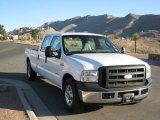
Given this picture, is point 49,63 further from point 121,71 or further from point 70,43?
point 121,71

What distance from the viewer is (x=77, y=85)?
8.11 meters

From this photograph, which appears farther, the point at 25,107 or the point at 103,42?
the point at 103,42

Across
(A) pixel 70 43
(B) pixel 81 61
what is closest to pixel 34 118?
(B) pixel 81 61

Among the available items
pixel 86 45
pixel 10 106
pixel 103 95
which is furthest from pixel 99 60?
pixel 10 106

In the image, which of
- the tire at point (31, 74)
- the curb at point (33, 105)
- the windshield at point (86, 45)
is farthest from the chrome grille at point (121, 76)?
the tire at point (31, 74)

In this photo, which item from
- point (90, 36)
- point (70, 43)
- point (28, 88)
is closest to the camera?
point (70, 43)

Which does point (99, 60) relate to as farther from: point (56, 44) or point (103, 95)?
point (56, 44)

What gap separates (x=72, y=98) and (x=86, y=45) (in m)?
2.00

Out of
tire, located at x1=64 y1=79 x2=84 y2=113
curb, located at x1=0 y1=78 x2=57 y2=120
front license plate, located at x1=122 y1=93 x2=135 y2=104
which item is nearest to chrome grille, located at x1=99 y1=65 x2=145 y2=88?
front license plate, located at x1=122 y1=93 x2=135 y2=104

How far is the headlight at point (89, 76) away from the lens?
26.1 feet

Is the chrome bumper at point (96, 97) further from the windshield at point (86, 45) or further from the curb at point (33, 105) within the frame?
the windshield at point (86, 45)

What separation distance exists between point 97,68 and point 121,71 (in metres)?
0.55

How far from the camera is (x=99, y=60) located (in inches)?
322

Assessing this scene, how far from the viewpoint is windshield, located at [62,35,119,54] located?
9.53 meters
